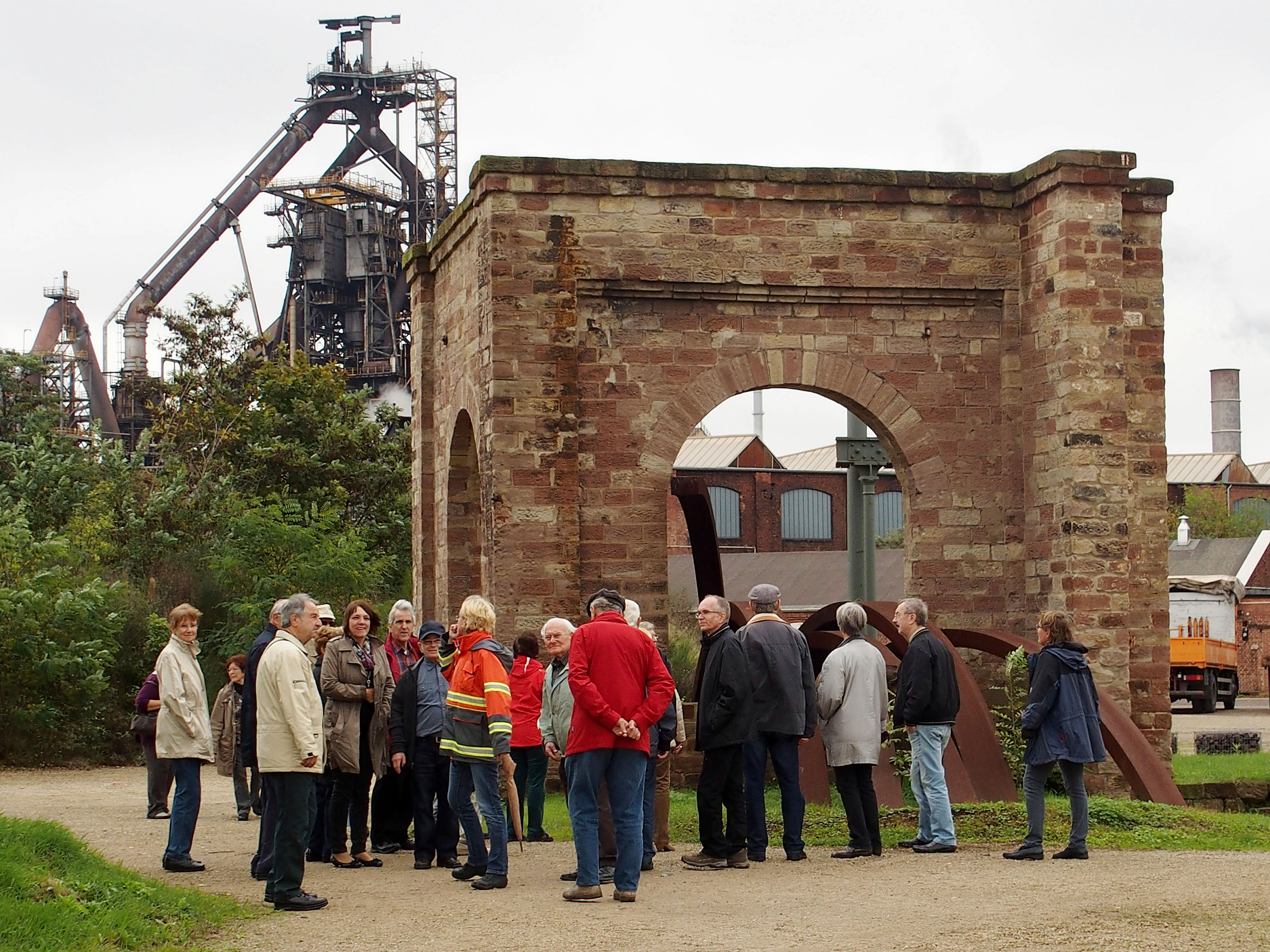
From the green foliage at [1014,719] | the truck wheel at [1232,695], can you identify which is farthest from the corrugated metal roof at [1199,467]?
the green foliage at [1014,719]

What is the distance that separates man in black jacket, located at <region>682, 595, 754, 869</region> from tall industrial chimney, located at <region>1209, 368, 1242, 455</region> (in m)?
67.4

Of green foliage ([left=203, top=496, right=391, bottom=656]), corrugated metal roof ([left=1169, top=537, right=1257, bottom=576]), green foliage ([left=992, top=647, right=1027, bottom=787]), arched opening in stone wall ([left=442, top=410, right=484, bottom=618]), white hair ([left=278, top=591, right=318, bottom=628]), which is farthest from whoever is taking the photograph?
corrugated metal roof ([left=1169, top=537, right=1257, bottom=576])

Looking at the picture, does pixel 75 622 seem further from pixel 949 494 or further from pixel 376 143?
pixel 376 143

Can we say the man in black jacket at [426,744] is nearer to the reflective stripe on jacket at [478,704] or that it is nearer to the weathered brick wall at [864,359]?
the reflective stripe on jacket at [478,704]

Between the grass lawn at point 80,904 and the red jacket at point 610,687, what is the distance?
2101 mm

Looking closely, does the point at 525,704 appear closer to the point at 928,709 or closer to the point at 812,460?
the point at 928,709

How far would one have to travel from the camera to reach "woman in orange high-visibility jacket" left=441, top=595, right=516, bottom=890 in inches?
377

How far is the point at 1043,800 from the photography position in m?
10.8

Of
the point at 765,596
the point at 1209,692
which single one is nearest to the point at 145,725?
the point at 765,596

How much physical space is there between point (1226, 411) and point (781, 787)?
68.6 m

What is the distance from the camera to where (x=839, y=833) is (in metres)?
12.2

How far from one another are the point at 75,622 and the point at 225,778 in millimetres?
3641

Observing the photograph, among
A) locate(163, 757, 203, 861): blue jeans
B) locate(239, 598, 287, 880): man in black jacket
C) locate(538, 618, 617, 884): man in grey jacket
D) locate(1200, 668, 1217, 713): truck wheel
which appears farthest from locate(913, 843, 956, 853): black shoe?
locate(1200, 668, 1217, 713): truck wheel

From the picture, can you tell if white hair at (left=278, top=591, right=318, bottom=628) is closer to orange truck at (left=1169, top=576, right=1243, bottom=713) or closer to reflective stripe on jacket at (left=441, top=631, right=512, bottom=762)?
reflective stripe on jacket at (left=441, top=631, right=512, bottom=762)
